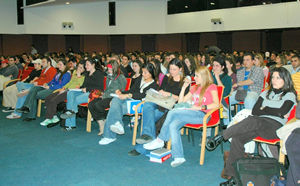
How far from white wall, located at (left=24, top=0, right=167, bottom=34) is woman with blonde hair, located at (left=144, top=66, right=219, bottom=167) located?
14058 millimetres

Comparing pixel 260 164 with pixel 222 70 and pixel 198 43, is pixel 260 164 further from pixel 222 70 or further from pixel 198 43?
pixel 198 43

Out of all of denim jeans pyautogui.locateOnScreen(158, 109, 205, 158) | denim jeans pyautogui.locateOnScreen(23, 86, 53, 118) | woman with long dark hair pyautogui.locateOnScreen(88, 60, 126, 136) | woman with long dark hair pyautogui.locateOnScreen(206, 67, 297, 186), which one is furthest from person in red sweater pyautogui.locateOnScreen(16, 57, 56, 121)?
woman with long dark hair pyautogui.locateOnScreen(206, 67, 297, 186)

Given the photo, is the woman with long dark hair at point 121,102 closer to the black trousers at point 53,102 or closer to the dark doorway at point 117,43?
the black trousers at point 53,102

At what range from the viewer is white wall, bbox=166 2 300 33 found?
13.4 m

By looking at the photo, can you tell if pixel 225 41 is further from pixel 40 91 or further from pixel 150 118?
pixel 150 118

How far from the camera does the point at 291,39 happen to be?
52.7ft

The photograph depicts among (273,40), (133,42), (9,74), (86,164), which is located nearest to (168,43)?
(133,42)

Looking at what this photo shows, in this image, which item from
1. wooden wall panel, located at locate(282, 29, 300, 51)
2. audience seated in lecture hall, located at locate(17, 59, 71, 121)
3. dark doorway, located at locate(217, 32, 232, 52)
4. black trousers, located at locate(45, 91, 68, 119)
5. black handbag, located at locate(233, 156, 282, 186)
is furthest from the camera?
dark doorway, located at locate(217, 32, 232, 52)

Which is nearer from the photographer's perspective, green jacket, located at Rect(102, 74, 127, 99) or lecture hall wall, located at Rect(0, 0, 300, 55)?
green jacket, located at Rect(102, 74, 127, 99)

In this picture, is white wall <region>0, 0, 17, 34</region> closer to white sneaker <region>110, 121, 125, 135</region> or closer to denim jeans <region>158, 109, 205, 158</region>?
white sneaker <region>110, 121, 125, 135</region>

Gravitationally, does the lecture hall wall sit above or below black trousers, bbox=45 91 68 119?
above

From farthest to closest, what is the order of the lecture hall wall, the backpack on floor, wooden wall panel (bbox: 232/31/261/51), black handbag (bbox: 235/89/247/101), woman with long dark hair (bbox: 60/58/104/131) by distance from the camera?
wooden wall panel (bbox: 232/31/261/51)
the lecture hall wall
woman with long dark hair (bbox: 60/58/104/131)
black handbag (bbox: 235/89/247/101)
the backpack on floor

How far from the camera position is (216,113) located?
169 inches

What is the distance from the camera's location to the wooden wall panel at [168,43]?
768 inches
